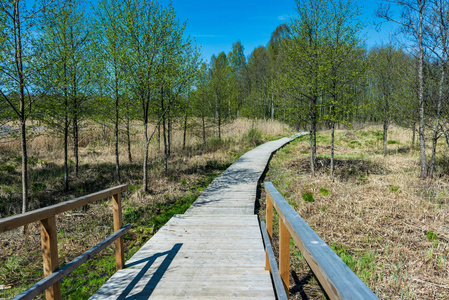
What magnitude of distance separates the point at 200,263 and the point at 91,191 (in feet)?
24.8

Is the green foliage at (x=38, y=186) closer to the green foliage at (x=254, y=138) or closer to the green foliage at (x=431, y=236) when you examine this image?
the green foliage at (x=431, y=236)

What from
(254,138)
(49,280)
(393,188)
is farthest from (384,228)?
(254,138)

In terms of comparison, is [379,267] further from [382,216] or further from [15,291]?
[15,291]

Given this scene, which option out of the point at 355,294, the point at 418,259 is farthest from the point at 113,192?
the point at 418,259

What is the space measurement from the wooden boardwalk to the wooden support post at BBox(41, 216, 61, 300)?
57 centimetres

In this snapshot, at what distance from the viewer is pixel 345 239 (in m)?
4.88

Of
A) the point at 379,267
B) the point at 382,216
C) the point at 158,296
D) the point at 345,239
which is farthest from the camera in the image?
the point at 382,216

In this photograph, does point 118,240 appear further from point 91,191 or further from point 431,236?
point 91,191

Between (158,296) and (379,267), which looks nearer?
(158,296)

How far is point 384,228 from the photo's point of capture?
5074 mm

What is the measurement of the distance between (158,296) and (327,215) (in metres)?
4.42

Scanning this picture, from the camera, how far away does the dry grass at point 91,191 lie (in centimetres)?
451

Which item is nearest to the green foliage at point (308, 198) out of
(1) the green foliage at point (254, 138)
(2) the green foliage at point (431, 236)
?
(2) the green foliage at point (431, 236)

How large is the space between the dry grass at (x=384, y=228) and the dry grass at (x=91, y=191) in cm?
336
